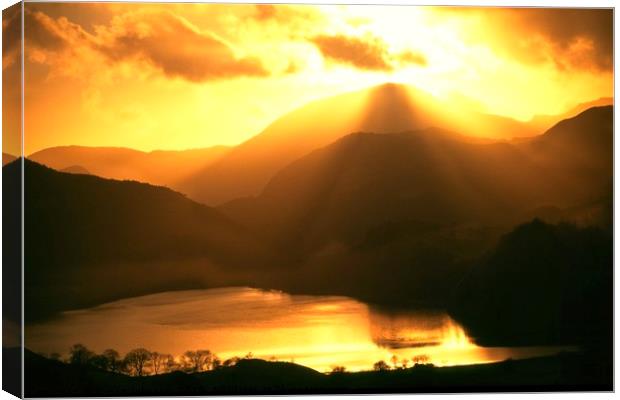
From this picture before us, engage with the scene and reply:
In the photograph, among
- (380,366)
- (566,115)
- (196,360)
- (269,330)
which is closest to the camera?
(196,360)

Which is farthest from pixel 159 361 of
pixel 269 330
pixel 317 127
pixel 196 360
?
pixel 317 127

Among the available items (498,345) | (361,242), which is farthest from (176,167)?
(498,345)

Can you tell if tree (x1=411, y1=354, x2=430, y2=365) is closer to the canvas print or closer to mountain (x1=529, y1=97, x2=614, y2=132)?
the canvas print

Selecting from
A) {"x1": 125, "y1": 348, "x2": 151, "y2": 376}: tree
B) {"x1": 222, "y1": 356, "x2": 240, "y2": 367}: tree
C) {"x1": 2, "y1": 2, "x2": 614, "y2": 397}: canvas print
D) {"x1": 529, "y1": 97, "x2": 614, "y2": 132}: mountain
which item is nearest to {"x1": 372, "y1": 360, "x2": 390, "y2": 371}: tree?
{"x1": 2, "y1": 2, "x2": 614, "y2": 397}: canvas print

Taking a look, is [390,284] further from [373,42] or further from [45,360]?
[45,360]

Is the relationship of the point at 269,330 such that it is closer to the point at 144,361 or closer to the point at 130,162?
the point at 144,361

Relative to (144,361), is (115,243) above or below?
above

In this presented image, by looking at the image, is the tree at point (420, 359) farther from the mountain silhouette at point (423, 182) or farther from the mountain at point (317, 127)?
the mountain at point (317, 127)
